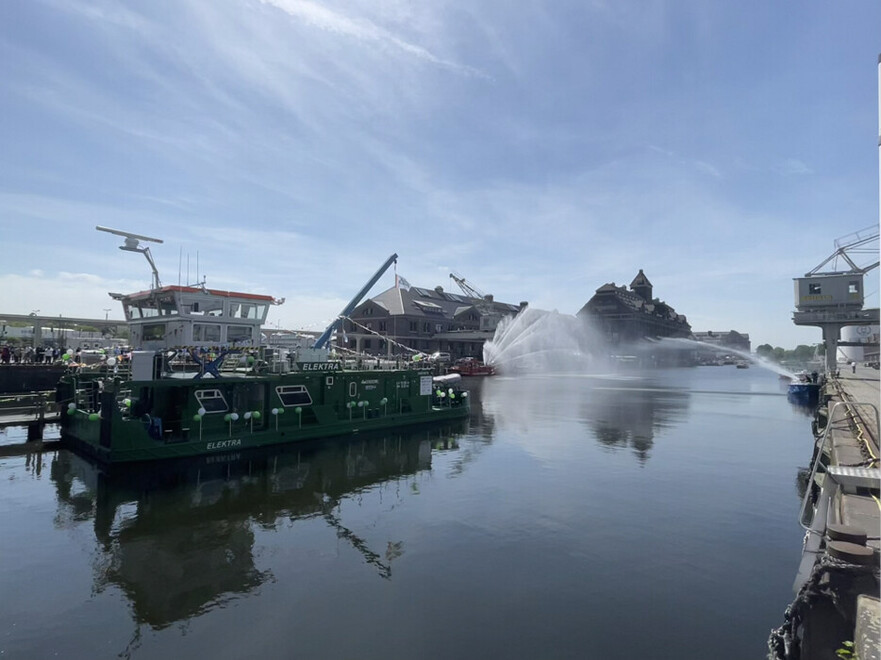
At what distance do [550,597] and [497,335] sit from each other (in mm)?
106800

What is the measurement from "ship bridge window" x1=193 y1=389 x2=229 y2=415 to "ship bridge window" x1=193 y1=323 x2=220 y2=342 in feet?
13.5

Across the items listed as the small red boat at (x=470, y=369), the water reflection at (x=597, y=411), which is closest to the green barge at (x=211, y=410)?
the water reflection at (x=597, y=411)

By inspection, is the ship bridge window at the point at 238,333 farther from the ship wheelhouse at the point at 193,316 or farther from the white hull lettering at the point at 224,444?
the white hull lettering at the point at 224,444

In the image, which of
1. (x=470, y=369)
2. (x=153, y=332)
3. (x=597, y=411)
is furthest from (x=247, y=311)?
(x=470, y=369)

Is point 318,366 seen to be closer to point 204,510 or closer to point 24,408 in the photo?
point 204,510

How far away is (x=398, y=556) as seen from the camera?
13.5 meters

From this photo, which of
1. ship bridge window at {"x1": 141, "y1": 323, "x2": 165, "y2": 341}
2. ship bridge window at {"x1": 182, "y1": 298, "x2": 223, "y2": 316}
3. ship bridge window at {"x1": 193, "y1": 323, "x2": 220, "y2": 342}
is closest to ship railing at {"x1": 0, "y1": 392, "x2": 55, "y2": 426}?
ship bridge window at {"x1": 141, "y1": 323, "x2": 165, "y2": 341}

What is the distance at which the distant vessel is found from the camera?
22.4 m

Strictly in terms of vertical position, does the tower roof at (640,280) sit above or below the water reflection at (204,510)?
above

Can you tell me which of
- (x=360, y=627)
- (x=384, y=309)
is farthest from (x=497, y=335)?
(x=360, y=627)

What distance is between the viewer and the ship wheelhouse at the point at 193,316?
2691 cm

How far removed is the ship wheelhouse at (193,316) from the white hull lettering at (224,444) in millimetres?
6234

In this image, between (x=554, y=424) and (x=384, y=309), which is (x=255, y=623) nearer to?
(x=554, y=424)

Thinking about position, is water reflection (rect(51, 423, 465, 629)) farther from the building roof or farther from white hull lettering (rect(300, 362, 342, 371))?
the building roof
